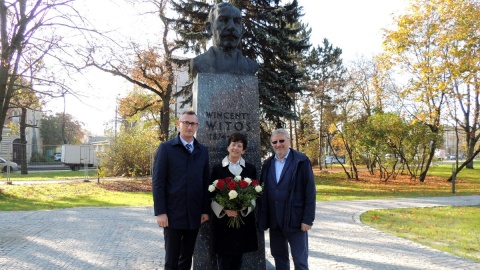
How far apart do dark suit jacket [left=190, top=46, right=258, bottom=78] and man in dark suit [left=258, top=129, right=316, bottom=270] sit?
148 centimetres

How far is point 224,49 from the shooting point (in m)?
5.28

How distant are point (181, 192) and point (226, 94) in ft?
5.78

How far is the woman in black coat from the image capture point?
4.08 meters

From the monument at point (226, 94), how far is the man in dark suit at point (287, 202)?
30.4 inches

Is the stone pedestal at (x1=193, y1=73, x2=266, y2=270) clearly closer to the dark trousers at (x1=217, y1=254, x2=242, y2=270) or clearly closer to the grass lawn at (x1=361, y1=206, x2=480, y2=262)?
the dark trousers at (x1=217, y1=254, x2=242, y2=270)

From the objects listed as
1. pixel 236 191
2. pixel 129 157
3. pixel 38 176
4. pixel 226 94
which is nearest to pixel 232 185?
pixel 236 191

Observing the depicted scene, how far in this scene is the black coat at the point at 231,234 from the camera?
161 inches

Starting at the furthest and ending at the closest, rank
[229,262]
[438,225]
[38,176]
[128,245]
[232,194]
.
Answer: [38,176], [438,225], [128,245], [229,262], [232,194]

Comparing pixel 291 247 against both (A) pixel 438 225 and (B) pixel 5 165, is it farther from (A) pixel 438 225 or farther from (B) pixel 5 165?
(B) pixel 5 165

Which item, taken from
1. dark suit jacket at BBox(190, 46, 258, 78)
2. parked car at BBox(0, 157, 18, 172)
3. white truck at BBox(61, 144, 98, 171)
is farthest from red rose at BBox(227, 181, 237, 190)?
white truck at BBox(61, 144, 98, 171)

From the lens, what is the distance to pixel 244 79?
208 inches

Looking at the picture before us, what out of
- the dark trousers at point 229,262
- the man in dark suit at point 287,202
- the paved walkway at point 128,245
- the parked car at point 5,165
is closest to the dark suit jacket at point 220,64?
the man in dark suit at point 287,202

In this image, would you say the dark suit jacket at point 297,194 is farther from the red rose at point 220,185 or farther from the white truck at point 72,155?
the white truck at point 72,155

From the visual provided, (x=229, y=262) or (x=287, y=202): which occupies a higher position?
(x=287, y=202)
